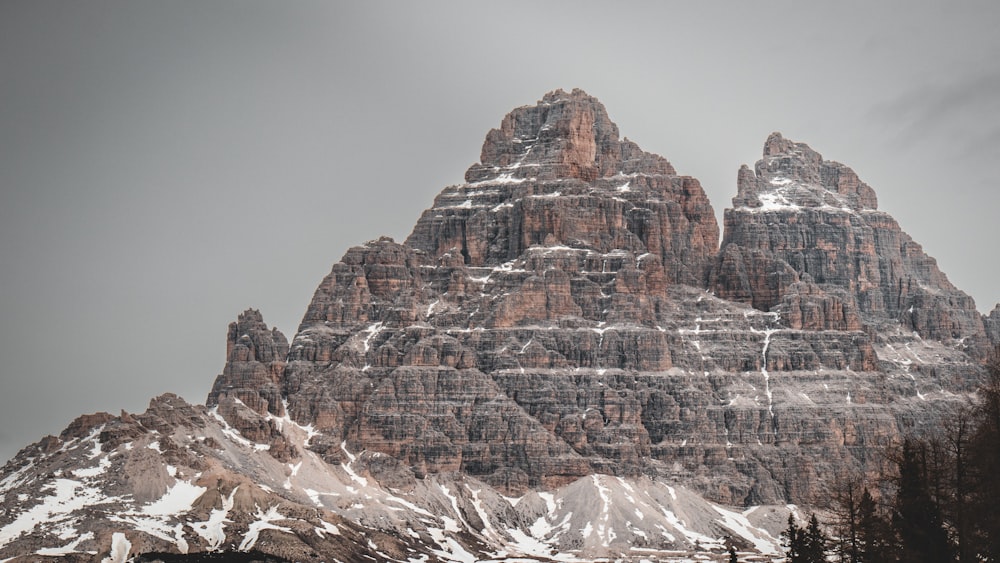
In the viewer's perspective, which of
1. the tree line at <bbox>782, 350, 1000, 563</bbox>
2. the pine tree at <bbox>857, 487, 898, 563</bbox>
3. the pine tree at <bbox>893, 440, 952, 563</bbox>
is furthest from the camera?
the pine tree at <bbox>857, 487, 898, 563</bbox>

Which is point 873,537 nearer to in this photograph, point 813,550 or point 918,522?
point 918,522

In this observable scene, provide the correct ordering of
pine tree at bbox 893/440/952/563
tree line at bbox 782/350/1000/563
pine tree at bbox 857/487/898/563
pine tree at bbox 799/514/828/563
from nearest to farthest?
tree line at bbox 782/350/1000/563 → pine tree at bbox 893/440/952/563 → pine tree at bbox 857/487/898/563 → pine tree at bbox 799/514/828/563

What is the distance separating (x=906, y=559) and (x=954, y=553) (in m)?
2.85

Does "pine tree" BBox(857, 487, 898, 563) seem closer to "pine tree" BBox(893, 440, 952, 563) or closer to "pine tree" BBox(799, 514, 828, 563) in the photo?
"pine tree" BBox(893, 440, 952, 563)

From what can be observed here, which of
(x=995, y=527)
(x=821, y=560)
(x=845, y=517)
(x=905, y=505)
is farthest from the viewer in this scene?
(x=821, y=560)

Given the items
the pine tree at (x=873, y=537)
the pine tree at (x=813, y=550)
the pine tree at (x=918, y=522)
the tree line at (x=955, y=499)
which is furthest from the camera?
the pine tree at (x=813, y=550)

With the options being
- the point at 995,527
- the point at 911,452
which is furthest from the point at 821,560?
the point at 995,527

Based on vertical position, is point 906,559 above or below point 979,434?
below

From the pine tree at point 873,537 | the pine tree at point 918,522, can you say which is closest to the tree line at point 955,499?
the pine tree at point 918,522

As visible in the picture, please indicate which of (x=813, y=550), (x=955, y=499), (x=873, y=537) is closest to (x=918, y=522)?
(x=955, y=499)

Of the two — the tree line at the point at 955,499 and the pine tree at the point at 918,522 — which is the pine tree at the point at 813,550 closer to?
the tree line at the point at 955,499

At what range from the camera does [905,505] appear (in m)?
98.8

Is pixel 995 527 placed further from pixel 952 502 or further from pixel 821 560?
pixel 821 560

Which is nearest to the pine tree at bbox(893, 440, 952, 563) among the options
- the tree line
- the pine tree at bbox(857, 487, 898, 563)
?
the tree line
